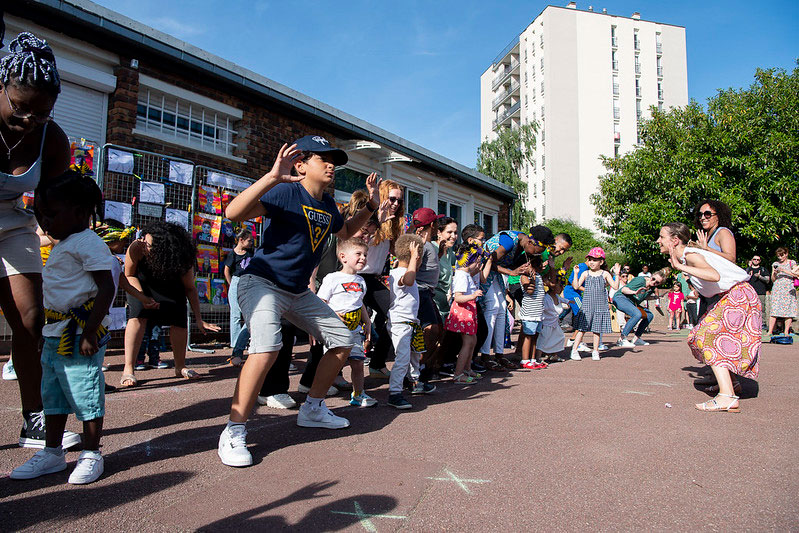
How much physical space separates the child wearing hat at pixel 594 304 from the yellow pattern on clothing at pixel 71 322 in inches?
290

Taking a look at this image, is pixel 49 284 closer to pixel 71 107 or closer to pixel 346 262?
pixel 346 262

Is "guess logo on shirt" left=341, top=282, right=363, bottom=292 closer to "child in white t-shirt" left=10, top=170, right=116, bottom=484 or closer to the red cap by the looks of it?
the red cap

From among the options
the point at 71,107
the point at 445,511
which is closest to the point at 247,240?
the point at 71,107

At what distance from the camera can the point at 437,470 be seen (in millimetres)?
2791

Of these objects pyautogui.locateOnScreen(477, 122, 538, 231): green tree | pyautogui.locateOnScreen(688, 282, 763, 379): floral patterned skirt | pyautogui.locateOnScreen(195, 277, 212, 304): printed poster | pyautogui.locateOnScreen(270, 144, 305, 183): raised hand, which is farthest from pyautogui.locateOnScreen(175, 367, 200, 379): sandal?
pyautogui.locateOnScreen(477, 122, 538, 231): green tree

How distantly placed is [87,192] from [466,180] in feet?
48.1

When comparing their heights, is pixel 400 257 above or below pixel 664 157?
below

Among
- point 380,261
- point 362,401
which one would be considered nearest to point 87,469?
point 362,401

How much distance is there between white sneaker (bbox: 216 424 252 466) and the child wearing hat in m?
6.72

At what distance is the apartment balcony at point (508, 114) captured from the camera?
62362 mm

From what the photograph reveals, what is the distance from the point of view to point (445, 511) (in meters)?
2.27

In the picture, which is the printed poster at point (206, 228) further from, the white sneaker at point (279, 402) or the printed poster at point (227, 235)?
the white sneaker at point (279, 402)

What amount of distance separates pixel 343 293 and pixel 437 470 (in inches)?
70.5

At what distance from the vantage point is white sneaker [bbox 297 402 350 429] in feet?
12.0
